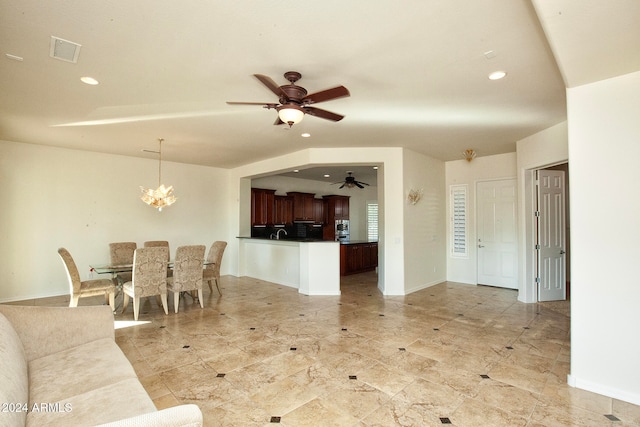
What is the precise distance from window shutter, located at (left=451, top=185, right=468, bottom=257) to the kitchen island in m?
2.91

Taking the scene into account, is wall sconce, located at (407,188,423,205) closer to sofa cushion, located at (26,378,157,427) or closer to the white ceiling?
the white ceiling

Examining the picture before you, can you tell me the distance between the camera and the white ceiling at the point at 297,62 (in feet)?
6.61

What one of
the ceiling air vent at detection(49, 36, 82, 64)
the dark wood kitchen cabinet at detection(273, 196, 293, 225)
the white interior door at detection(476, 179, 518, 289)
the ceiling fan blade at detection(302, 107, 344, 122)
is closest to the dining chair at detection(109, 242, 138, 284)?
the dark wood kitchen cabinet at detection(273, 196, 293, 225)

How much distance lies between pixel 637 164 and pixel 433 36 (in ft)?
6.15

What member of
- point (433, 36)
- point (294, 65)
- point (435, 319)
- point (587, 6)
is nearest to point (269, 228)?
point (435, 319)

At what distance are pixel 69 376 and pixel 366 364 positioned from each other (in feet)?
7.69

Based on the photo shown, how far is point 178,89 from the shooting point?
3.27 m

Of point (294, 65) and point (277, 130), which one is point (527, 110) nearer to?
point (294, 65)

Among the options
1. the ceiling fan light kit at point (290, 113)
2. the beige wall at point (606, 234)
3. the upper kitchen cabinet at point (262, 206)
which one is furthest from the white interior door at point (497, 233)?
the ceiling fan light kit at point (290, 113)

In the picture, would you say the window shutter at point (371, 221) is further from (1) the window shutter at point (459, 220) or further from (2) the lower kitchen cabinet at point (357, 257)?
(1) the window shutter at point (459, 220)

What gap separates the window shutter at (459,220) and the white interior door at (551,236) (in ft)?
5.51

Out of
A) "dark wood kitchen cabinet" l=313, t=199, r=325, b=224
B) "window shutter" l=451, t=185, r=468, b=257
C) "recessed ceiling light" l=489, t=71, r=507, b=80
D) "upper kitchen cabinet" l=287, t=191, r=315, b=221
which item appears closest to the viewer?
"recessed ceiling light" l=489, t=71, r=507, b=80

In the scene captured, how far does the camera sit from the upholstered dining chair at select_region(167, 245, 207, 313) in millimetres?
4879

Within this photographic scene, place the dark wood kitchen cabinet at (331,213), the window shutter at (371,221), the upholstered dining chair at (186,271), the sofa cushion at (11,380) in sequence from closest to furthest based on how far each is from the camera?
the sofa cushion at (11,380) < the upholstered dining chair at (186,271) < the dark wood kitchen cabinet at (331,213) < the window shutter at (371,221)
